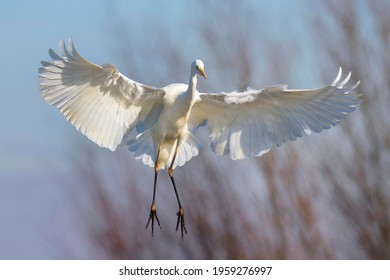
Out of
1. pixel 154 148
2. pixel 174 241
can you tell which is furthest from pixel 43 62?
pixel 174 241

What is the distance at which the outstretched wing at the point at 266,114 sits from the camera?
536 cm

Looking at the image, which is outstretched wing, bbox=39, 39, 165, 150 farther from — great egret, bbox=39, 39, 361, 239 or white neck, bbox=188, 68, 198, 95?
white neck, bbox=188, 68, 198, 95

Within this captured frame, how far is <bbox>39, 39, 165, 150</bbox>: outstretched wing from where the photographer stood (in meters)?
5.09

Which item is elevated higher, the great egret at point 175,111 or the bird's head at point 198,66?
the bird's head at point 198,66

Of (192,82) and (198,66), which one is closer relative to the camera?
(198,66)

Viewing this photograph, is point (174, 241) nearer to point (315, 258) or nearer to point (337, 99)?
point (315, 258)

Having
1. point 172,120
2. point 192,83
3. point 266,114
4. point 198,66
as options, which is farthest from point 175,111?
point 266,114

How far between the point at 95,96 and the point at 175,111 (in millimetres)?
481

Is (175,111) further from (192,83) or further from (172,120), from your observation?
(192,83)

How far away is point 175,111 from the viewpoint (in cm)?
539

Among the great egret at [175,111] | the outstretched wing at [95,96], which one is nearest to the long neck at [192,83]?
the great egret at [175,111]

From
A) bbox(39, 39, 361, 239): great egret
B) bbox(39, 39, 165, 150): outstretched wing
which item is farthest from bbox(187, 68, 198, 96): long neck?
bbox(39, 39, 165, 150): outstretched wing

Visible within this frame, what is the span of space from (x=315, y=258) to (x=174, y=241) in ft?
4.91

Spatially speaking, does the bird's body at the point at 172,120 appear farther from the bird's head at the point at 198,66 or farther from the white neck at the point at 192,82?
the bird's head at the point at 198,66
